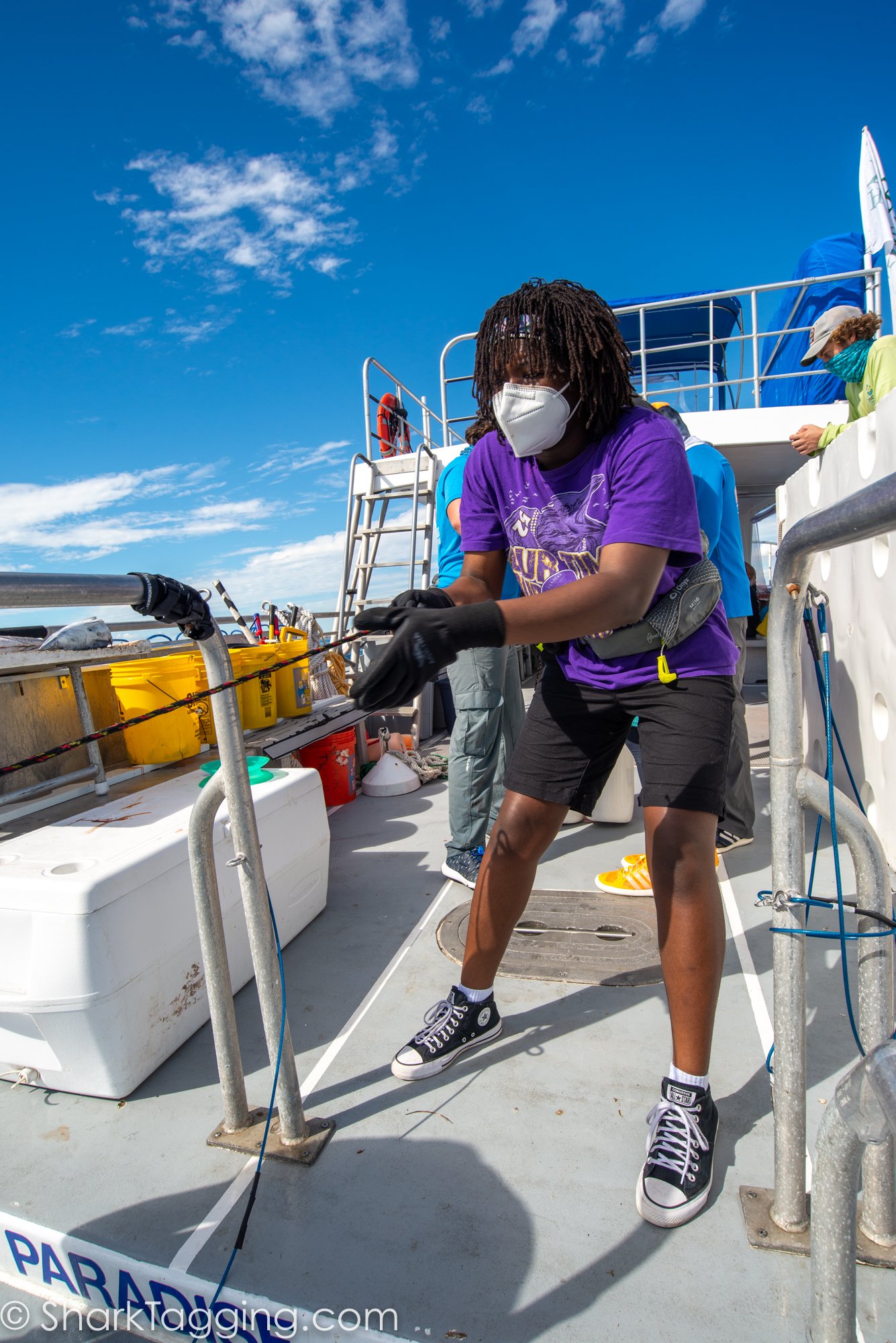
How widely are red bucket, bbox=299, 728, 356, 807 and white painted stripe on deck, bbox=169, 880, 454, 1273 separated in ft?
5.01

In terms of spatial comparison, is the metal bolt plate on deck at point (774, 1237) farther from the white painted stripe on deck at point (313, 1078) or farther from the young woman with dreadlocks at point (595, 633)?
the white painted stripe on deck at point (313, 1078)

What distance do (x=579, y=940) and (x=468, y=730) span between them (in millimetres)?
934

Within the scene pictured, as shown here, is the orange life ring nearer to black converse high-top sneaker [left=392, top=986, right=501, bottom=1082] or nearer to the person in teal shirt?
the person in teal shirt

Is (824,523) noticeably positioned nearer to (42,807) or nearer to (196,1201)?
(196,1201)

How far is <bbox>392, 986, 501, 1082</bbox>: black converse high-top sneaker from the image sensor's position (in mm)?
1804

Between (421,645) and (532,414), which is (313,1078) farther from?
(532,414)

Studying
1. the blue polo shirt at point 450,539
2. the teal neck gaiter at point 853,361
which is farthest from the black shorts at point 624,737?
the teal neck gaiter at point 853,361

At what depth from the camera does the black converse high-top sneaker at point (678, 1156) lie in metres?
1.36

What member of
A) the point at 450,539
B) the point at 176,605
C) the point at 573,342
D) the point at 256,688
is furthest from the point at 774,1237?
the point at 256,688

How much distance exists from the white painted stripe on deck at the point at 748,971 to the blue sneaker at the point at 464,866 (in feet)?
3.19

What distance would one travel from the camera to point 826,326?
346cm

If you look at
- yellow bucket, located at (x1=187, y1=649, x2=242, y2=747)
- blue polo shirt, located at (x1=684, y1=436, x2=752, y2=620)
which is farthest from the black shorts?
yellow bucket, located at (x1=187, y1=649, x2=242, y2=747)

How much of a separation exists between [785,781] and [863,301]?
848 centimetres

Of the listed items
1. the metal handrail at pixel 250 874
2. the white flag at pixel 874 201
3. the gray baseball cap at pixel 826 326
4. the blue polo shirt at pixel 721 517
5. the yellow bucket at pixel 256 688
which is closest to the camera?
the metal handrail at pixel 250 874
